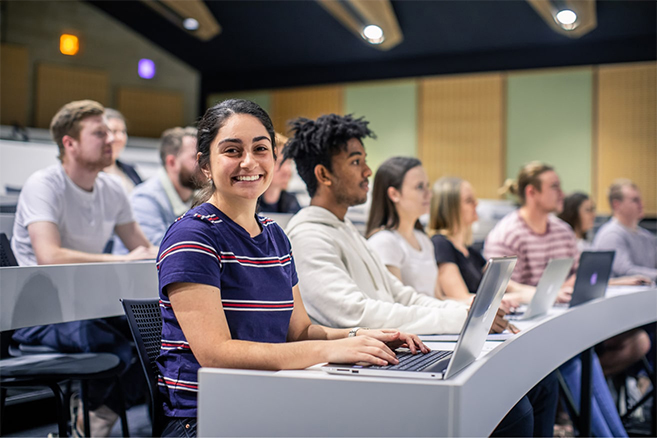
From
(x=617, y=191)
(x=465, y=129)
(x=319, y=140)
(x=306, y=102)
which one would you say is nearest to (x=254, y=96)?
(x=306, y=102)

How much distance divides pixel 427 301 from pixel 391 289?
4.7 inches

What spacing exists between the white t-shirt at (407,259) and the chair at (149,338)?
925mm

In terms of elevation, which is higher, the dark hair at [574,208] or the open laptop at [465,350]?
the dark hair at [574,208]

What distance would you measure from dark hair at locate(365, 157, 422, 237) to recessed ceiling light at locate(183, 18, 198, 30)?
17.6ft

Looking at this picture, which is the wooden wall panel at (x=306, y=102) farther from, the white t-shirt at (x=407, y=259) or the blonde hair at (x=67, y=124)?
the white t-shirt at (x=407, y=259)

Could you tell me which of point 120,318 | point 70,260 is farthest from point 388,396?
point 120,318

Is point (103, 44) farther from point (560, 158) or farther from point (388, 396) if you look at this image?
point (388, 396)

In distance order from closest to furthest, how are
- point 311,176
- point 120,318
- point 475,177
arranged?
point 311,176, point 120,318, point 475,177

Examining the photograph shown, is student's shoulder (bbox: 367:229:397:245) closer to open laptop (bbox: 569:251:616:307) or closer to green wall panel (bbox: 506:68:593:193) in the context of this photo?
open laptop (bbox: 569:251:616:307)

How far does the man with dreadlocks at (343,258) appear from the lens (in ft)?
5.54

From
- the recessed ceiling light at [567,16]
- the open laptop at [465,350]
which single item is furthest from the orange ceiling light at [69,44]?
the open laptop at [465,350]

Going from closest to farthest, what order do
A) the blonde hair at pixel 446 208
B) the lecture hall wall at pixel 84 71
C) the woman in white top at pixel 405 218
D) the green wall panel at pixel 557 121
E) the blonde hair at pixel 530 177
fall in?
the woman in white top at pixel 405 218 < the blonde hair at pixel 446 208 < the blonde hair at pixel 530 177 < the green wall panel at pixel 557 121 < the lecture hall wall at pixel 84 71

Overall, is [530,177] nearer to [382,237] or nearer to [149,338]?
[382,237]

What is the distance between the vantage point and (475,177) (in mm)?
7801
